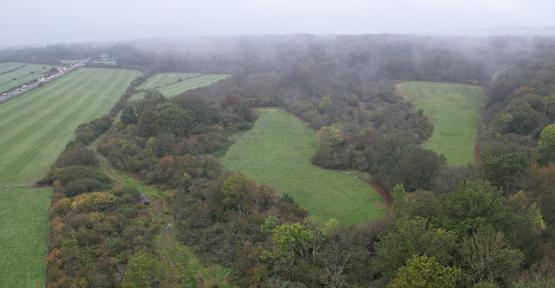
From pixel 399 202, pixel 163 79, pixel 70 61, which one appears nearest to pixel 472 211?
pixel 399 202

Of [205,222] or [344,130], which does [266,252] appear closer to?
[205,222]

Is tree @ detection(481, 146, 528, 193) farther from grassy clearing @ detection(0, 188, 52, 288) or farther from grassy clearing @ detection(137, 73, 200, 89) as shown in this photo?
grassy clearing @ detection(137, 73, 200, 89)

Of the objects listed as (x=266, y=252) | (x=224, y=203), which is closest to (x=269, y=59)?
(x=224, y=203)

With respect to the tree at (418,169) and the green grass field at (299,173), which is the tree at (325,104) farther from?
the tree at (418,169)

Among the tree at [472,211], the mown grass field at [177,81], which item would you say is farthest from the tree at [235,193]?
the mown grass field at [177,81]

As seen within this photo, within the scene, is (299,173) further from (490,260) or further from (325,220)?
(490,260)
